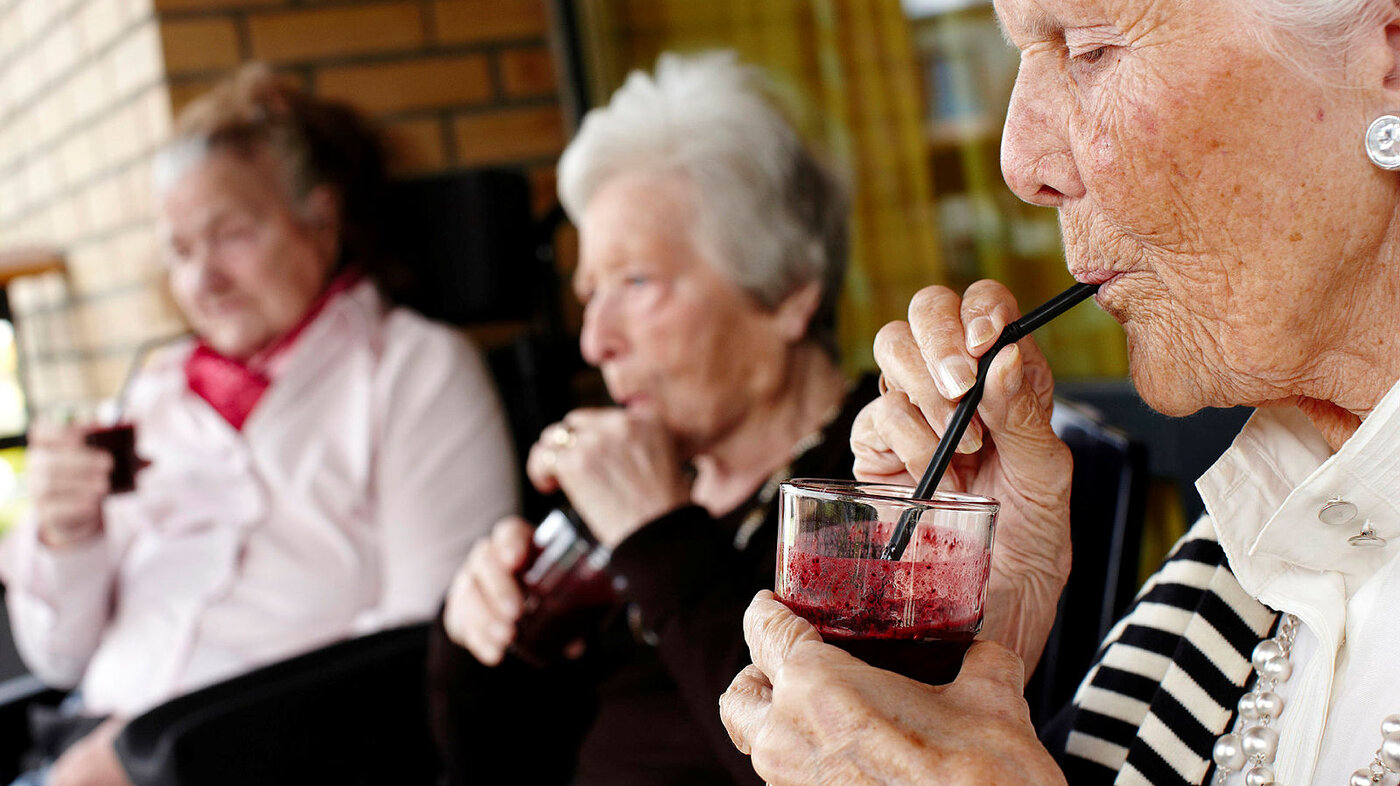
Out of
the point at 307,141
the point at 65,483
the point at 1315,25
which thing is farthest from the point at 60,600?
the point at 1315,25

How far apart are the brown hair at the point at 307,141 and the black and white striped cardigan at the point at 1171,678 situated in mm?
1773

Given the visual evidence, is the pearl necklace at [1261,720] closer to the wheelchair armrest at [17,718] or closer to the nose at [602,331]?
the nose at [602,331]

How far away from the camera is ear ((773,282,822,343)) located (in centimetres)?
158

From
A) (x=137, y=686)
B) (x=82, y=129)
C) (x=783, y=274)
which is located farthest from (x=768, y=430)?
(x=82, y=129)

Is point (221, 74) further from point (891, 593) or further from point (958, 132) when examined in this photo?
point (891, 593)

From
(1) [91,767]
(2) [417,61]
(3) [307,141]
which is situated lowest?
(1) [91,767]

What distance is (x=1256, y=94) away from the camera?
2.04 feet

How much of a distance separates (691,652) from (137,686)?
4.62 ft

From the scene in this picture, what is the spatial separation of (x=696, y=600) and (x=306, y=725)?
0.72m

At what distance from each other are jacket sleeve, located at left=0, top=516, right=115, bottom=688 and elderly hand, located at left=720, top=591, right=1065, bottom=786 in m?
1.82

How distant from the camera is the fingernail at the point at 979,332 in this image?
74 cm

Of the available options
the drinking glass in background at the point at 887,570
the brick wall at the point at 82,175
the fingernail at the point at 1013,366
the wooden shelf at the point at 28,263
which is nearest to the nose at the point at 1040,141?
the fingernail at the point at 1013,366

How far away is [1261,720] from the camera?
0.78m

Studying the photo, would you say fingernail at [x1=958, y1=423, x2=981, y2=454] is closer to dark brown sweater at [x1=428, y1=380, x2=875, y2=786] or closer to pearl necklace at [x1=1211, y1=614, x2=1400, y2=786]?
pearl necklace at [x1=1211, y1=614, x2=1400, y2=786]
